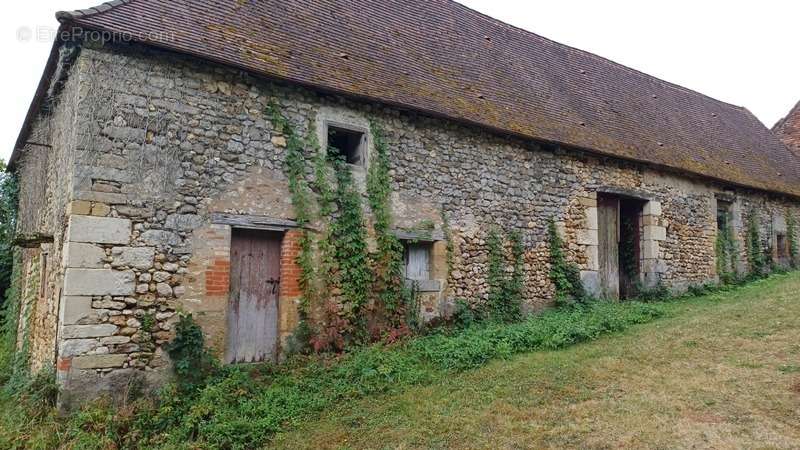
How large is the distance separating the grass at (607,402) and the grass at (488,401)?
2cm

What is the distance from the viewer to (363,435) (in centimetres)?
507

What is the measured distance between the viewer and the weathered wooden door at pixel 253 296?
6.98 meters

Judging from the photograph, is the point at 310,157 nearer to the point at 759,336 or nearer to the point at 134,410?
the point at 134,410

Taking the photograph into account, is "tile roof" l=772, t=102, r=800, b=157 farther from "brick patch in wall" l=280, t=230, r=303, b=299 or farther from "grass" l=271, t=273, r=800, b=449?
"brick patch in wall" l=280, t=230, r=303, b=299

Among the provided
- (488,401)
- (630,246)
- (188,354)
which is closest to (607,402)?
(488,401)

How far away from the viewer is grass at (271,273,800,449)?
461 cm

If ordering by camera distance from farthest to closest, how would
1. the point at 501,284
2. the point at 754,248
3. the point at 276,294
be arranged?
1. the point at 754,248
2. the point at 501,284
3. the point at 276,294

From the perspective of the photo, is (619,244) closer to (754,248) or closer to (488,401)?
(754,248)

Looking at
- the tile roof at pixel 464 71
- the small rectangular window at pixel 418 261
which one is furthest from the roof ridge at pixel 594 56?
the small rectangular window at pixel 418 261

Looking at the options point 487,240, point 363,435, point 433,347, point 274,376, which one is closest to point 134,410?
point 274,376

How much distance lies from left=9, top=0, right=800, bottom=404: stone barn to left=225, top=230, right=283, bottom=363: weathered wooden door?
0.03 m

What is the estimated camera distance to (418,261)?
8.72 metres

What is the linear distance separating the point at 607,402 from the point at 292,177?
4.84 m

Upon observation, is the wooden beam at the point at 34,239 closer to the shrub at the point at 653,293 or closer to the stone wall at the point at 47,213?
the stone wall at the point at 47,213
